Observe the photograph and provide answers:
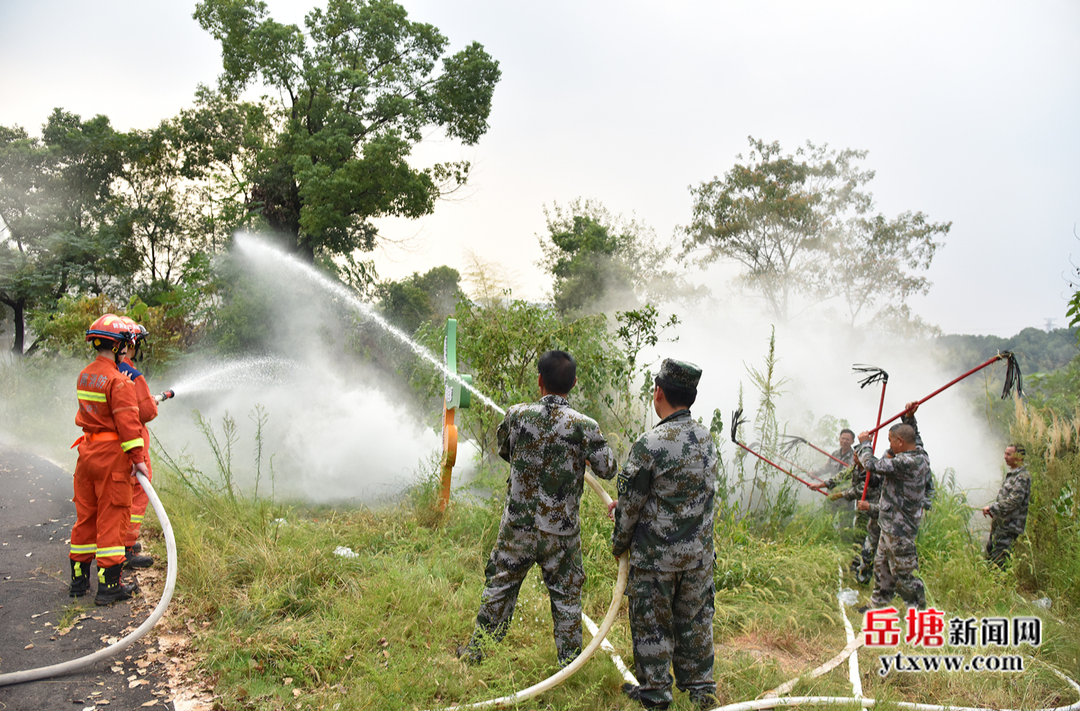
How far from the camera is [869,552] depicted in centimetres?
616

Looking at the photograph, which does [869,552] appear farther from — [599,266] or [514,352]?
[599,266]

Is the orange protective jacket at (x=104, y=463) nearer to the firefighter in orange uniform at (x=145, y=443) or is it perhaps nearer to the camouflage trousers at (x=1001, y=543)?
the firefighter in orange uniform at (x=145, y=443)

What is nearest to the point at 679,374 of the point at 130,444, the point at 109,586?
the point at 130,444

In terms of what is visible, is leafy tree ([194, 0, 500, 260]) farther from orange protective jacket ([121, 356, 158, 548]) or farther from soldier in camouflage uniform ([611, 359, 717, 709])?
soldier in camouflage uniform ([611, 359, 717, 709])

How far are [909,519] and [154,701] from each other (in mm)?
5819

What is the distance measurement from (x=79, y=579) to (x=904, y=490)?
680 centimetres

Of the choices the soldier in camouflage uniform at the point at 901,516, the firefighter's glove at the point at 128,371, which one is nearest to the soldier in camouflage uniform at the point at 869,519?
the soldier in camouflage uniform at the point at 901,516

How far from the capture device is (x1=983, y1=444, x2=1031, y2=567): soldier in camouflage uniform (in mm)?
6270

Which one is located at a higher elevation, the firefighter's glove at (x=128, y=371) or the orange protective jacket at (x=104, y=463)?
the firefighter's glove at (x=128, y=371)

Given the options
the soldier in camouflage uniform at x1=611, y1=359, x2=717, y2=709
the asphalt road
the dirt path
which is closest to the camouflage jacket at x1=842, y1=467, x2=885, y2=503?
the soldier in camouflage uniform at x1=611, y1=359, x2=717, y2=709

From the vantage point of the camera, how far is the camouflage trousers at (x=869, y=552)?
6.11 meters

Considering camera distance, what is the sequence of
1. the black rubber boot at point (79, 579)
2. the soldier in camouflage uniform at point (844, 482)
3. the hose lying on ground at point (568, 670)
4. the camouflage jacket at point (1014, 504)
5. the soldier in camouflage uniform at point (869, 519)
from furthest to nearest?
the soldier in camouflage uniform at point (844, 482)
the camouflage jacket at point (1014, 504)
the soldier in camouflage uniform at point (869, 519)
the black rubber boot at point (79, 579)
the hose lying on ground at point (568, 670)

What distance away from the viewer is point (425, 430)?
951cm

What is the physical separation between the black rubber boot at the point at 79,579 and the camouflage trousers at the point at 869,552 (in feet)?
22.6
